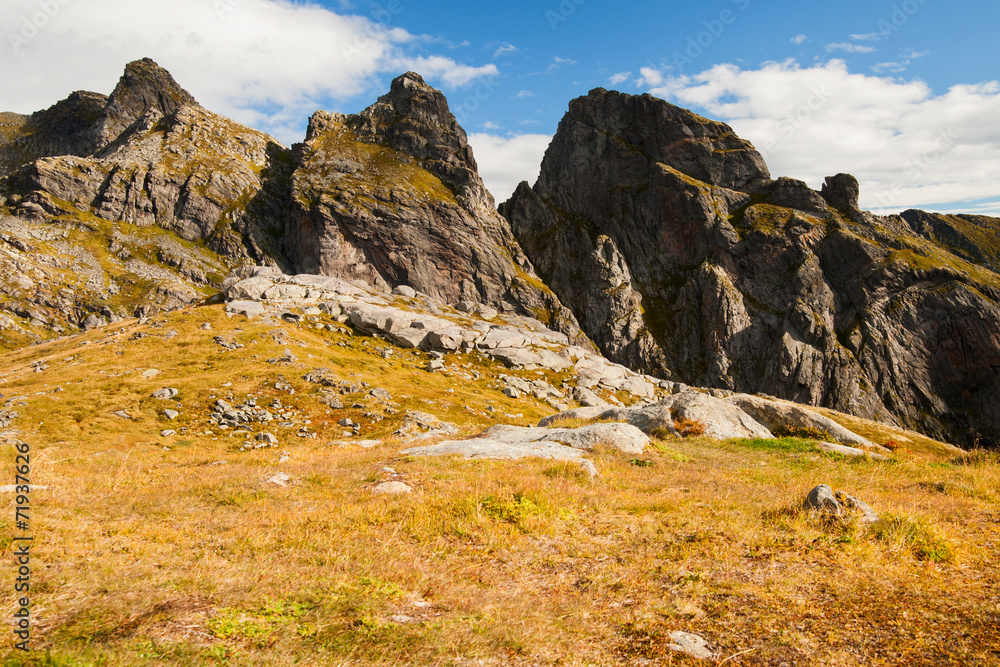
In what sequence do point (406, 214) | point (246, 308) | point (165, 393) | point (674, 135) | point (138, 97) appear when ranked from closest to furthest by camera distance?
point (165, 393), point (246, 308), point (406, 214), point (674, 135), point (138, 97)

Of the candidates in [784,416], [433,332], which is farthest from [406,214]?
[784,416]

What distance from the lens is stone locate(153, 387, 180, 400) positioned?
35.0m

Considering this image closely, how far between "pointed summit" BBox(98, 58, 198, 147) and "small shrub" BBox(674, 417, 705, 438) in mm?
230323

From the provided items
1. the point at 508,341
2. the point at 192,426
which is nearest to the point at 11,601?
the point at 192,426

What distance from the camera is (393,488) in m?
12.5

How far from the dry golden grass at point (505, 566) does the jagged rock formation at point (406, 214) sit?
117866mm

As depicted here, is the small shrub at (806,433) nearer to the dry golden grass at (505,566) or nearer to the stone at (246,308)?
the dry golden grass at (505,566)

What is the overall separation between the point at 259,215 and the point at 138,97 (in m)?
103

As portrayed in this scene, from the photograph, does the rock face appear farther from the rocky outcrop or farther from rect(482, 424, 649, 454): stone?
rect(482, 424, 649, 454): stone

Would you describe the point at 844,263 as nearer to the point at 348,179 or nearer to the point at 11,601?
the point at 348,179

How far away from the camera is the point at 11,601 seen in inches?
232

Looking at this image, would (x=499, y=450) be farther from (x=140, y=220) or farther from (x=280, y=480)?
(x=140, y=220)

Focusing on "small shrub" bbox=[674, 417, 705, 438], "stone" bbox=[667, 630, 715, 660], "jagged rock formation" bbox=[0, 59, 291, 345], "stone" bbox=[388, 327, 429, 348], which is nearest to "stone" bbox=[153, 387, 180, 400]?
"stone" bbox=[388, 327, 429, 348]

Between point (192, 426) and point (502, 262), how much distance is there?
11535cm
